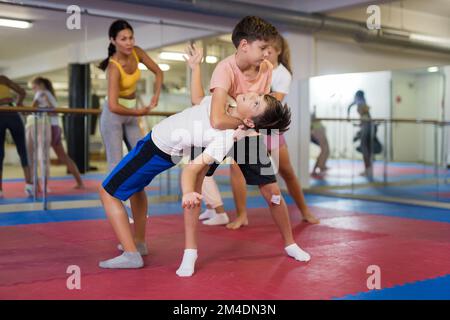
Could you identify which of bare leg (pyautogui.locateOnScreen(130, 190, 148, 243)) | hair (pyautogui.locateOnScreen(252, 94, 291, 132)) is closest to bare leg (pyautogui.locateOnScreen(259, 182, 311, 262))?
hair (pyautogui.locateOnScreen(252, 94, 291, 132))

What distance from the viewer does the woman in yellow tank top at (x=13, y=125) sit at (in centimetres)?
586

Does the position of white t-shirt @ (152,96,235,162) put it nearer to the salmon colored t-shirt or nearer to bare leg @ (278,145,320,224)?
the salmon colored t-shirt

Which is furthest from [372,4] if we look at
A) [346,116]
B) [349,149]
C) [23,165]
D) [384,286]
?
[384,286]

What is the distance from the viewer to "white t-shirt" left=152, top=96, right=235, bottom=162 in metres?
2.64

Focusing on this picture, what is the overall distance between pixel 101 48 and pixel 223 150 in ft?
17.6

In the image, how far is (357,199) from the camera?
275 inches

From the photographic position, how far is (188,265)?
107 inches

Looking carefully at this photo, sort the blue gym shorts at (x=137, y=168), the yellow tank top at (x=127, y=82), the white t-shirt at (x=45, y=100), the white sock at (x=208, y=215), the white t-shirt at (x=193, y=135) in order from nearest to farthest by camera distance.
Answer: the white t-shirt at (x=193, y=135) < the blue gym shorts at (x=137, y=168) < the yellow tank top at (x=127, y=82) < the white sock at (x=208, y=215) < the white t-shirt at (x=45, y=100)

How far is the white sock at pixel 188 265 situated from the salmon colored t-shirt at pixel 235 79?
33.9 inches

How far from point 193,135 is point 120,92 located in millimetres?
1694

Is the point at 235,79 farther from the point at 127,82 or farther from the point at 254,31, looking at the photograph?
the point at 127,82

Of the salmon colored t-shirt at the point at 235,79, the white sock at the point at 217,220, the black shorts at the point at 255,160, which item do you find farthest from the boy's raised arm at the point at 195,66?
the white sock at the point at 217,220

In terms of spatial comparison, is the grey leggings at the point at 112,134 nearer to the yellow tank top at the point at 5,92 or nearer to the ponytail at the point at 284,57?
the ponytail at the point at 284,57

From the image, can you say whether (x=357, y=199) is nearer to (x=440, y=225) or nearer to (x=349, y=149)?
(x=349, y=149)
